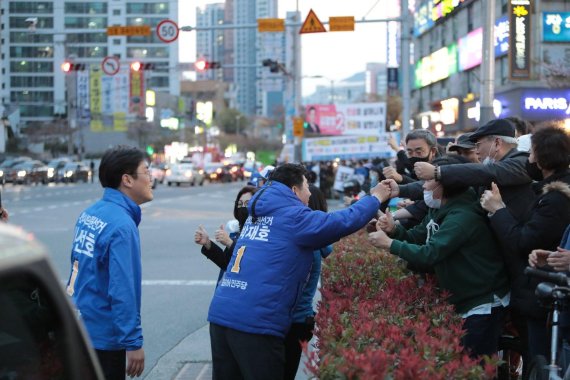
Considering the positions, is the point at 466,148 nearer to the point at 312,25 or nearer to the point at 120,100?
the point at 312,25

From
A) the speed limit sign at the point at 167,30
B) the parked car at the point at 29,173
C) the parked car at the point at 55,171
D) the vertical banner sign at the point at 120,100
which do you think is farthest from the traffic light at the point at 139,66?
the vertical banner sign at the point at 120,100

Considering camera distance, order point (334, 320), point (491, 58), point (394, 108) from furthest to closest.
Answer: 1. point (394, 108)
2. point (491, 58)
3. point (334, 320)

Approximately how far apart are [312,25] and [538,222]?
20.8 meters

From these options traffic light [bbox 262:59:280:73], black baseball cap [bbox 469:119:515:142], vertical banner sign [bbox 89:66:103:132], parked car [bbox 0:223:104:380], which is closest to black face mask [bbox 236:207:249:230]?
black baseball cap [bbox 469:119:515:142]

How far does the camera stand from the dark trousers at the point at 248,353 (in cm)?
487

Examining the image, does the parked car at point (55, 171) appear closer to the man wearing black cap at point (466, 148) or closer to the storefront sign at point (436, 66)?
the storefront sign at point (436, 66)

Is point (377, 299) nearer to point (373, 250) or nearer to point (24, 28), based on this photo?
point (373, 250)

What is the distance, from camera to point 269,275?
4836mm

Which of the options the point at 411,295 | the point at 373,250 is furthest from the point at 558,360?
the point at 373,250

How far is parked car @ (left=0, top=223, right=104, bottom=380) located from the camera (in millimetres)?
2258

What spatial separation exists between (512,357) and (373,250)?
8.03 ft

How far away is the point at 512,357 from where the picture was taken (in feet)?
20.9

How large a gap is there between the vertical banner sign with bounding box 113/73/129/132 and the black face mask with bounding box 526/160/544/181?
77433 millimetres

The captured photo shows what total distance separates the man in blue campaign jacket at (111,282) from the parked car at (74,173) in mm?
63939
